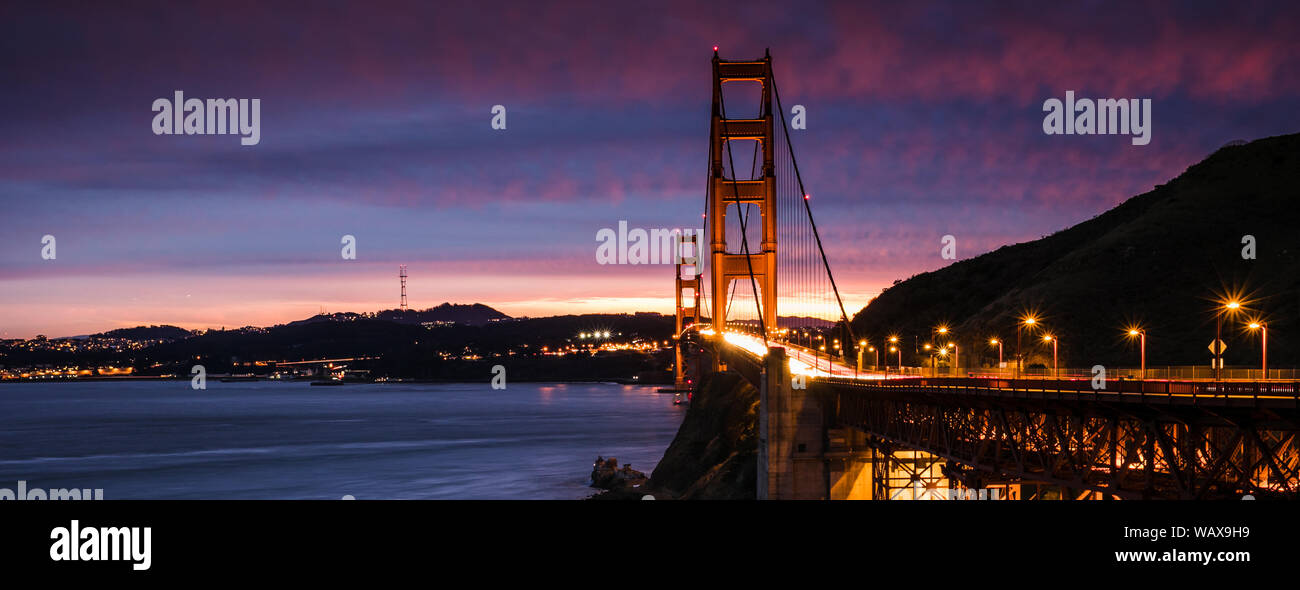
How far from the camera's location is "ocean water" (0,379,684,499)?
83.6m

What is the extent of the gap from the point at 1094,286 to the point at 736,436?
5063cm

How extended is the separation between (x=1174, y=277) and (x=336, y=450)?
8613cm

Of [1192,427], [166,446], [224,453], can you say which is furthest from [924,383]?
[166,446]

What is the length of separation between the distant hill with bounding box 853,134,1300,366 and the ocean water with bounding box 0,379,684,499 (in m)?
36.4

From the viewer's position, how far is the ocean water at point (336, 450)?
83562 millimetres
